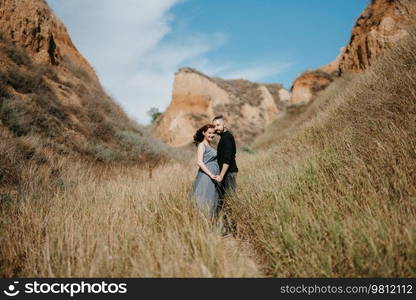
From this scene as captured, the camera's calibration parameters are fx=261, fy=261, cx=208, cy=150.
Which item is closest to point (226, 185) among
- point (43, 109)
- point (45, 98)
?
point (43, 109)

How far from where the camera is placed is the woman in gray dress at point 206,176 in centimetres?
404

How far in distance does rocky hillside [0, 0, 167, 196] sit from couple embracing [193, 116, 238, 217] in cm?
363

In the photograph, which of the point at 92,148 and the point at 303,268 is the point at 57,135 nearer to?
the point at 92,148

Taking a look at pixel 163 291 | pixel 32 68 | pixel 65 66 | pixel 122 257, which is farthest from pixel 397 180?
pixel 65 66

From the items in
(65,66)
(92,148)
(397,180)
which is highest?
(65,66)

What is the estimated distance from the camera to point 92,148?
8.85 metres

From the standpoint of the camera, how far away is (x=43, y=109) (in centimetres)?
877

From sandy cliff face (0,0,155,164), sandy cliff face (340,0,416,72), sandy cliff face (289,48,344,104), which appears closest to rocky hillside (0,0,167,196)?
sandy cliff face (0,0,155,164)

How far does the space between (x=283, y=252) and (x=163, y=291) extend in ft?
3.63

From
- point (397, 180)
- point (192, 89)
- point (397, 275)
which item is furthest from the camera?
point (192, 89)

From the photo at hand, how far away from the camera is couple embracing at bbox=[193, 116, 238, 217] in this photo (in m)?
4.14

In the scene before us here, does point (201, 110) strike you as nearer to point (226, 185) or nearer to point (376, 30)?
point (376, 30)

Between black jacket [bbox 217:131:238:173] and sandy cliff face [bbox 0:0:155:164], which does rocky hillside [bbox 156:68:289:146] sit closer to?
sandy cliff face [bbox 0:0:155:164]

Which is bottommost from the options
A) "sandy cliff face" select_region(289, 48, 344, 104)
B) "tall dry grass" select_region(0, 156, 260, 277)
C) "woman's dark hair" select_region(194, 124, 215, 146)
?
"tall dry grass" select_region(0, 156, 260, 277)
